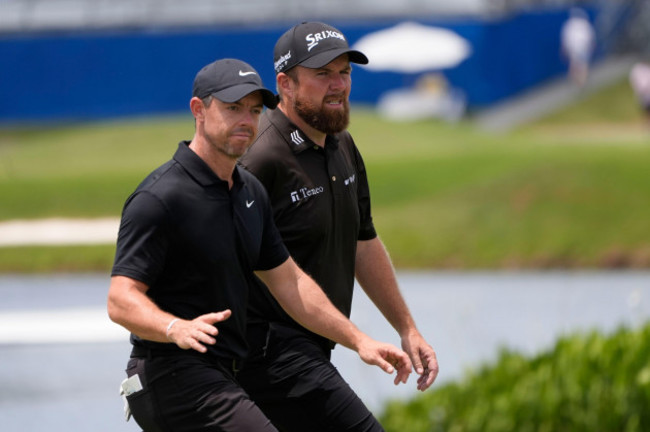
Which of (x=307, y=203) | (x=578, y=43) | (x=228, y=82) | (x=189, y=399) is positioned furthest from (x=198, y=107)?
(x=578, y=43)

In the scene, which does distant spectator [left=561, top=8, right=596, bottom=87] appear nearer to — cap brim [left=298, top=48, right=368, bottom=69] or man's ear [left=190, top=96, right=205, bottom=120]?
cap brim [left=298, top=48, right=368, bottom=69]

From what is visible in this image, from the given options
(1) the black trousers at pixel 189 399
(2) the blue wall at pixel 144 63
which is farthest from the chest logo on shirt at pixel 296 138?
(2) the blue wall at pixel 144 63

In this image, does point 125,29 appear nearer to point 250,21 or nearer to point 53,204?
point 250,21

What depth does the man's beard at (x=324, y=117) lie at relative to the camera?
5.87 metres

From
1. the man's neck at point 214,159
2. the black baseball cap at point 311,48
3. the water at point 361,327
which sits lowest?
the water at point 361,327

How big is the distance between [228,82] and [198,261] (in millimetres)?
761

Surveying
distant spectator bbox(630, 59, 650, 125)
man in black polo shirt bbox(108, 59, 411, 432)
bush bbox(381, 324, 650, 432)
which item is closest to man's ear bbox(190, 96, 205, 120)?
man in black polo shirt bbox(108, 59, 411, 432)

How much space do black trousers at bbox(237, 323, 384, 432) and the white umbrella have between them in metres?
34.5

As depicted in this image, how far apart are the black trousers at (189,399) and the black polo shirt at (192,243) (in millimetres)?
97

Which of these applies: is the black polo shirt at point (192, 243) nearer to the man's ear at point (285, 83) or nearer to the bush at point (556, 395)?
the man's ear at point (285, 83)

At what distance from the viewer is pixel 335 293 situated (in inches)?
235

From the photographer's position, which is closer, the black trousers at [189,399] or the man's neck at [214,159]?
the black trousers at [189,399]

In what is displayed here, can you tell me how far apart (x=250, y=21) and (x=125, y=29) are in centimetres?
505

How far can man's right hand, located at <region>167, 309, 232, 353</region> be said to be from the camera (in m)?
4.46
